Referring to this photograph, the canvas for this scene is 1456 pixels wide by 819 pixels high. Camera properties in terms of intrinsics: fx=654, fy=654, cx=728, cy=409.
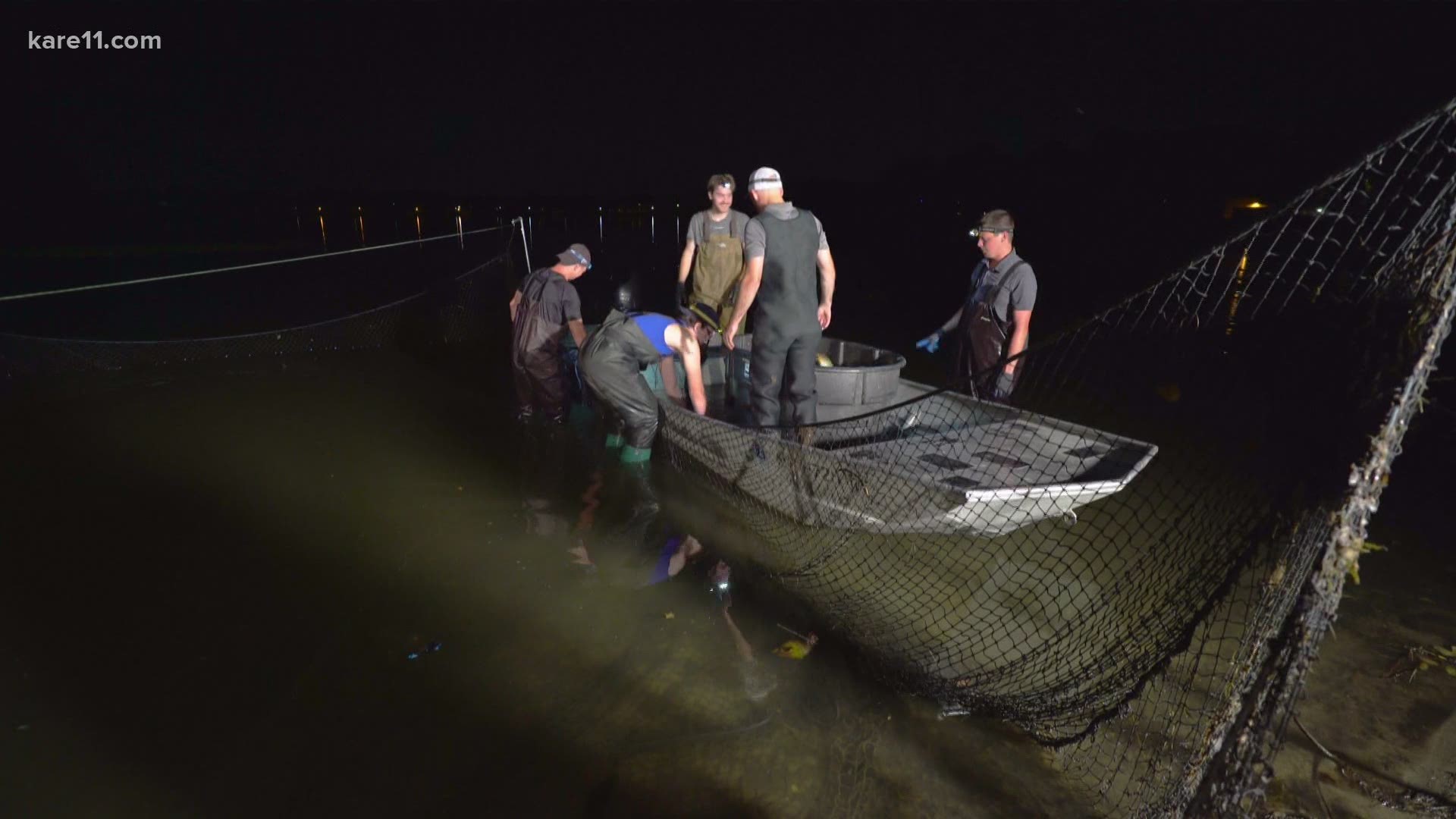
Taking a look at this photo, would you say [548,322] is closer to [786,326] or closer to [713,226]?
[713,226]

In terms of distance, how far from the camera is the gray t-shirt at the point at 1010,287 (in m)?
4.65

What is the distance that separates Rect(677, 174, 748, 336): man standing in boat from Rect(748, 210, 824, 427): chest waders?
88 cm

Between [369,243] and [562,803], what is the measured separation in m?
41.8

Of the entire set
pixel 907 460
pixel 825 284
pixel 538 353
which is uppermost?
pixel 825 284

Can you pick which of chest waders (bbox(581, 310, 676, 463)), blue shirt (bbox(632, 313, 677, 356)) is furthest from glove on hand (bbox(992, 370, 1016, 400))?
chest waders (bbox(581, 310, 676, 463))

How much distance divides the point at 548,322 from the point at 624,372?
4.66 feet

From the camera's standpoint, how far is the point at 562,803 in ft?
8.91

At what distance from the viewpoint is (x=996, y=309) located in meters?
4.78

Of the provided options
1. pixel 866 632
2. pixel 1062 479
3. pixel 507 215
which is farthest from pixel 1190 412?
pixel 507 215

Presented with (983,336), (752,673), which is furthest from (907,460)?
(752,673)

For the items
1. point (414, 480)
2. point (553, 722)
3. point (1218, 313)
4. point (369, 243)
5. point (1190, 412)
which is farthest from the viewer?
point (369, 243)

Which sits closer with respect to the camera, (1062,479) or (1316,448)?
(1316,448)

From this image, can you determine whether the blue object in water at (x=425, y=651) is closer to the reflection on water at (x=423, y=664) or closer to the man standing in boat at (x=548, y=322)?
the reflection on water at (x=423, y=664)

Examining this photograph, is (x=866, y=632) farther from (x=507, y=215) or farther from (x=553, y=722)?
(x=507, y=215)
